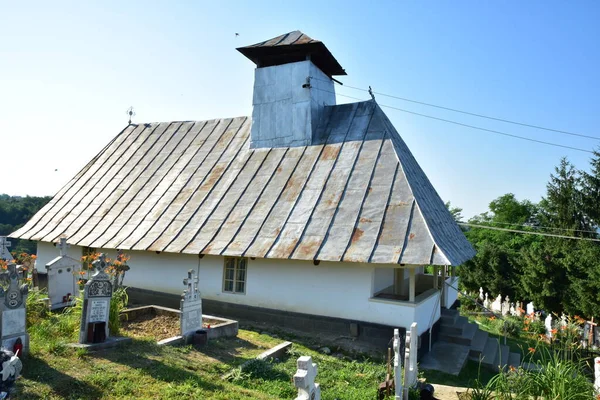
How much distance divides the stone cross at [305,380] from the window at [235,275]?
7.02m

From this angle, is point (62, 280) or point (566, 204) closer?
point (62, 280)

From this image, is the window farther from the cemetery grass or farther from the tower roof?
the tower roof

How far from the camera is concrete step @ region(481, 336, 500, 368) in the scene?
422 inches

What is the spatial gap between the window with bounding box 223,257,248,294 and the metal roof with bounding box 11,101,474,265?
0.92 metres

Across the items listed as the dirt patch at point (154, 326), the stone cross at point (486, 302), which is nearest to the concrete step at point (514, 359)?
the dirt patch at point (154, 326)

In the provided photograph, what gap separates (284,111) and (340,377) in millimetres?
9694

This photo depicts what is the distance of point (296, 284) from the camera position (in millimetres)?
11242

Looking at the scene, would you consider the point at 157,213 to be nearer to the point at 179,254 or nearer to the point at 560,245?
the point at 179,254

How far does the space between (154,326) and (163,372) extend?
3.38 metres

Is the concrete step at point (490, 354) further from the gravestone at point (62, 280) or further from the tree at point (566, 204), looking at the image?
the tree at point (566, 204)

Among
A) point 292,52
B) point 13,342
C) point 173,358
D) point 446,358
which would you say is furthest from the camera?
A: point 292,52

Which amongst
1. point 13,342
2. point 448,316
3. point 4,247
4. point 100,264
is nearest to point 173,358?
point 100,264

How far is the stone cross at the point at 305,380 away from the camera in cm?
492

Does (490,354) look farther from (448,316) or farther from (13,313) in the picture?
(13,313)
